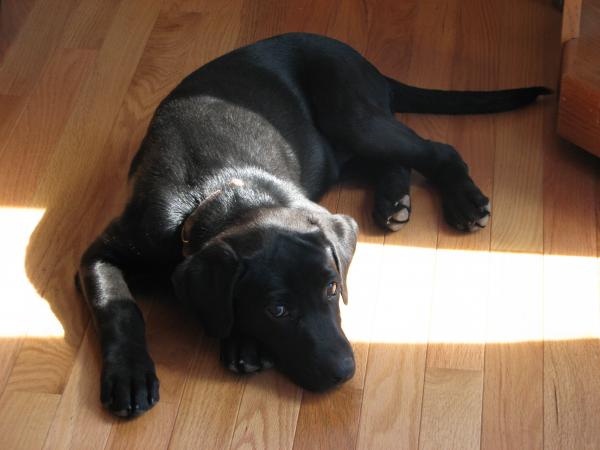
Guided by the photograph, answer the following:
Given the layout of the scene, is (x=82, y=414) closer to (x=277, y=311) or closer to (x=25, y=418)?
(x=25, y=418)

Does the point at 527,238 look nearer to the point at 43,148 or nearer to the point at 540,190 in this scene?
the point at 540,190

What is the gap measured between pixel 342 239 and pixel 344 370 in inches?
14.8

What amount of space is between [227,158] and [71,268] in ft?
1.98

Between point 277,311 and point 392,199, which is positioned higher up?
point 277,311

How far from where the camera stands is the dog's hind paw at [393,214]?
3285 millimetres

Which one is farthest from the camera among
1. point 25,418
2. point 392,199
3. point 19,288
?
point 392,199

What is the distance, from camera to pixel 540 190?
11.2 ft

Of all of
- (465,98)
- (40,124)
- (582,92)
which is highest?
(582,92)

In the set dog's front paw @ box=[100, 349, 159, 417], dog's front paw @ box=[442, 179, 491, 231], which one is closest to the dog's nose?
dog's front paw @ box=[100, 349, 159, 417]

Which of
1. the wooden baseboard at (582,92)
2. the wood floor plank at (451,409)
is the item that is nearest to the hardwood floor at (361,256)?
the wood floor plank at (451,409)

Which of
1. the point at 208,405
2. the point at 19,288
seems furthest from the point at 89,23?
the point at 208,405

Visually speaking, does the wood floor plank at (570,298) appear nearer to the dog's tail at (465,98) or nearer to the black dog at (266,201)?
the dog's tail at (465,98)

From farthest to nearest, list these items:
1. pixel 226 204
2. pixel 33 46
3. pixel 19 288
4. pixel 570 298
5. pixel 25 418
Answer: pixel 33 46 → pixel 19 288 → pixel 570 298 → pixel 226 204 → pixel 25 418

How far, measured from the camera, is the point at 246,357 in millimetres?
2850
